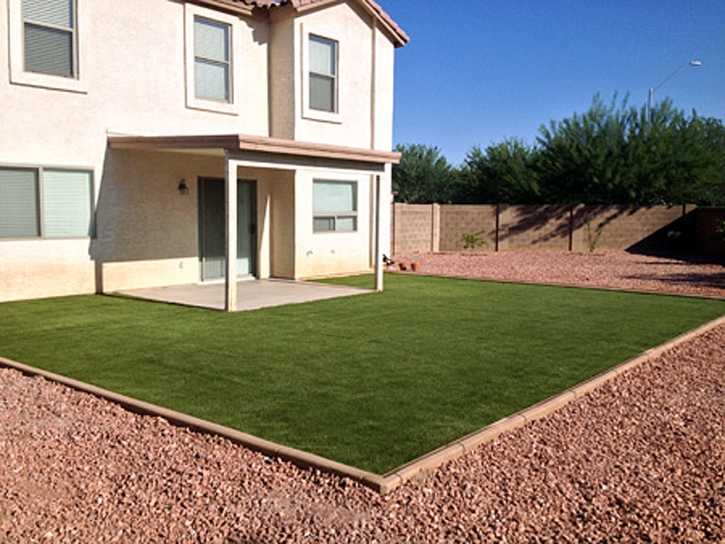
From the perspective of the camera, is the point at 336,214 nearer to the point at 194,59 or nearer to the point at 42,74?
the point at 194,59

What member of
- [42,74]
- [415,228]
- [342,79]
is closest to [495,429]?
[42,74]

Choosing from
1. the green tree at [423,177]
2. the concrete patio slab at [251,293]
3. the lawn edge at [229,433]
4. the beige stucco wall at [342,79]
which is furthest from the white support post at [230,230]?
the green tree at [423,177]

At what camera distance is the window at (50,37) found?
12.4m

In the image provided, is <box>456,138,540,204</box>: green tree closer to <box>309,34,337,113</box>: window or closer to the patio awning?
<box>309,34,337,113</box>: window

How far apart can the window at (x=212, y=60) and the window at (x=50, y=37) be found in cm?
276

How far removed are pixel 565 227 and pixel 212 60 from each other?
59.1 ft

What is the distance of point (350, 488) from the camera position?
4770 mm

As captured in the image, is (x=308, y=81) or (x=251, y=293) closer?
(x=251, y=293)

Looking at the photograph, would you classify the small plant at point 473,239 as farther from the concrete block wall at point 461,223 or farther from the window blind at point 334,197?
the window blind at point 334,197

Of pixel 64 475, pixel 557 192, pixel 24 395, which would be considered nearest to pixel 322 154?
pixel 24 395

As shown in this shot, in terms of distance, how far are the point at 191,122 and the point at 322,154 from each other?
320 centimetres

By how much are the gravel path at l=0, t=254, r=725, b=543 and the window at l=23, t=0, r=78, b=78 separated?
800cm

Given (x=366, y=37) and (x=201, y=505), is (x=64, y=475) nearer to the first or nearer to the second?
(x=201, y=505)

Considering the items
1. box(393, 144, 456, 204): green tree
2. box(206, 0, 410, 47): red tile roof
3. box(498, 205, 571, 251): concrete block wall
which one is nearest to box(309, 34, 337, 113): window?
box(206, 0, 410, 47): red tile roof
